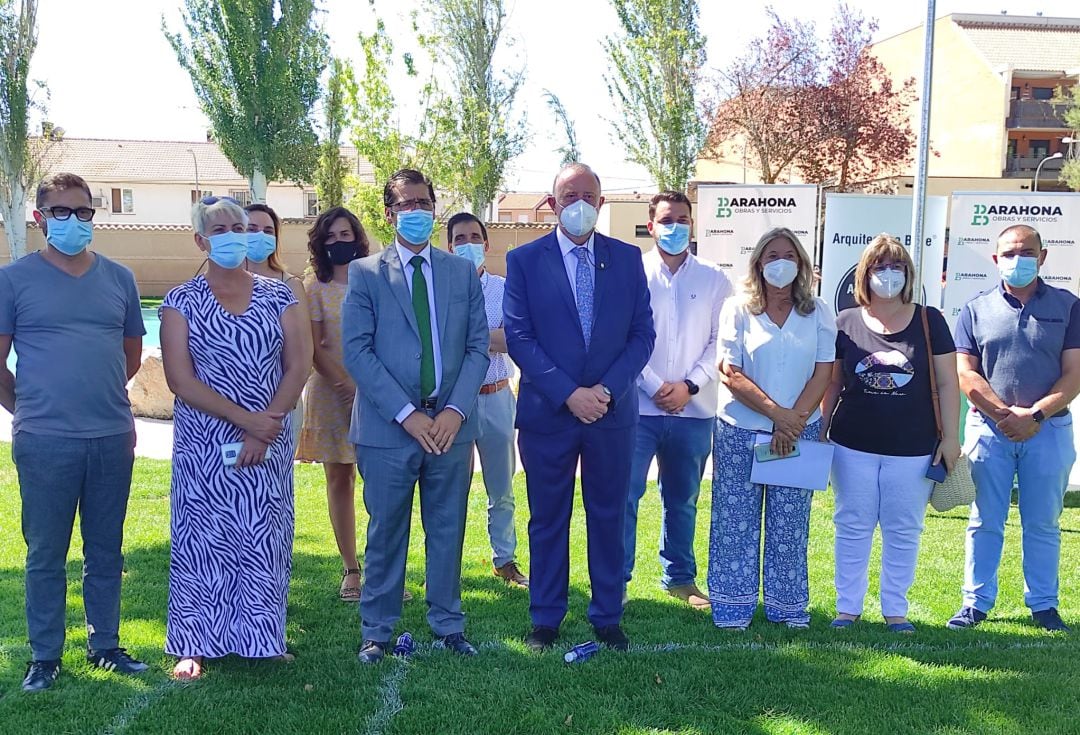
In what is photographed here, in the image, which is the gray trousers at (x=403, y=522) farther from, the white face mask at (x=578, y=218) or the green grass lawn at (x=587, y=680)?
the white face mask at (x=578, y=218)

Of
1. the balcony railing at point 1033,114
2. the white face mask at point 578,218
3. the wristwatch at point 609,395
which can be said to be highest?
the balcony railing at point 1033,114

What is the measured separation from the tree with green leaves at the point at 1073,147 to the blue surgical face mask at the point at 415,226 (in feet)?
131

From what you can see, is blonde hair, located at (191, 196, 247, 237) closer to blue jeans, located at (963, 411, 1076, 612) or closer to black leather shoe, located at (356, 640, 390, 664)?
black leather shoe, located at (356, 640, 390, 664)

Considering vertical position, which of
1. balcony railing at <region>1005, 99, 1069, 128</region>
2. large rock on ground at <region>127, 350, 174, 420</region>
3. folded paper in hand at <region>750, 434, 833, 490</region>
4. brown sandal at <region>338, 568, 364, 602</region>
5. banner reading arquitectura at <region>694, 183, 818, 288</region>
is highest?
balcony railing at <region>1005, 99, 1069, 128</region>

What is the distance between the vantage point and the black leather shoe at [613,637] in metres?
4.60

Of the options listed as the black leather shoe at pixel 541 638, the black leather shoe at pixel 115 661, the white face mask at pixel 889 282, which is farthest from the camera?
the white face mask at pixel 889 282

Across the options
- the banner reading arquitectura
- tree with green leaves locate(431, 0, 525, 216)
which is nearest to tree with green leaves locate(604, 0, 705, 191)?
tree with green leaves locate(431, 0, 525, 216)

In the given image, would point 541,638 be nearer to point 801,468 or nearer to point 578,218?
point 801,468

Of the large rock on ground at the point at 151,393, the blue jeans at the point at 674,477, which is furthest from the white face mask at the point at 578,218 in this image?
the large rock on ground at the point at 151,393

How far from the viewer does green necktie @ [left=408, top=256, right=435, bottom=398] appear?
4.37m

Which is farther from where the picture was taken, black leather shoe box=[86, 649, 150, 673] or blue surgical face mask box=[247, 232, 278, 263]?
blue surgical face mask box=[247, 232, 278, 263]

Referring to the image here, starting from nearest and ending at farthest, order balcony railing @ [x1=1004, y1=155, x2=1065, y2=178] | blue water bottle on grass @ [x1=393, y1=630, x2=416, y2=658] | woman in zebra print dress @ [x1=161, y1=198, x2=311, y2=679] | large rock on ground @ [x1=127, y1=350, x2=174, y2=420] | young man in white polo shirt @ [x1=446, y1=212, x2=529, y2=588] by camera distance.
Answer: woman in zebra print dress @ [x1=161, y1=198, x2=311, y2=679] → blue water bottle on grass @ [x1=393, y1=630, x2=416, y2=658] → young man in white polo shirt @ [x1=446, y1=212, x2=529, y2=588] → large rock on ground @ [x1=127, y1=350, x2=174, y2=420] → balcony railing @ [x1=1004, y1=155, x2=1065, y2=178]

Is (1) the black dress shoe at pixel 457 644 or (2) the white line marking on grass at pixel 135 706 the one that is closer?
(2) the white line marking on grass at pixel 135 706

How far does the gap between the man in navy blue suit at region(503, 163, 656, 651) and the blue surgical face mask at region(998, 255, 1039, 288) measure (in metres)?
2.04
